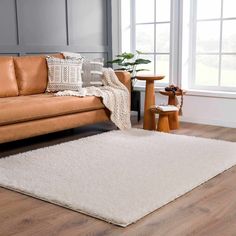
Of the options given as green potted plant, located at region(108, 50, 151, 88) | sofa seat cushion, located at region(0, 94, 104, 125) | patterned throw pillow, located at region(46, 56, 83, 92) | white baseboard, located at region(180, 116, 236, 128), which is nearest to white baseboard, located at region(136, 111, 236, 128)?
white baseboard, located at region(180, 116, 236, 128)

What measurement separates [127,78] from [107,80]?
0.22 m

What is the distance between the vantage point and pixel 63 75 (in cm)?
416

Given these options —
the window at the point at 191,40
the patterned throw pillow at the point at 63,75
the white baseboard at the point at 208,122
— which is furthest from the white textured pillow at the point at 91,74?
the white baseboard at the point at 208,122

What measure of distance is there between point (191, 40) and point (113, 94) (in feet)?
4.69

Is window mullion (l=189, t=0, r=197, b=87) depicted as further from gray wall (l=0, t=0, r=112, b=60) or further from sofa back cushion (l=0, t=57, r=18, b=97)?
sofa back cushion (l=0, t=57, r=18, b=97)

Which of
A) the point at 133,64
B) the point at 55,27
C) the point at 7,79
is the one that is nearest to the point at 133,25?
the point at 133,64

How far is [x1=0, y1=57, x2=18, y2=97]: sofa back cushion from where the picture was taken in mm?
3865

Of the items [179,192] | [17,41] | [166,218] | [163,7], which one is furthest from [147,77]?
[166,218]

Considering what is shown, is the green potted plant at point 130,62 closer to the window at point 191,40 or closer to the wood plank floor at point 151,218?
the window at point 191,40

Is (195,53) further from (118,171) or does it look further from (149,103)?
(118,171)

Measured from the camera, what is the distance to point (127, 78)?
4355 mm

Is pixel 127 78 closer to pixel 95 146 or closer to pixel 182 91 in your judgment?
pixel 182 91

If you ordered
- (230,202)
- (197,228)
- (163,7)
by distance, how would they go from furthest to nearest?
(163,7) < (230,202) < (197,228)

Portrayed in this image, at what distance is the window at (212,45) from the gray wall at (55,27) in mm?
1272
